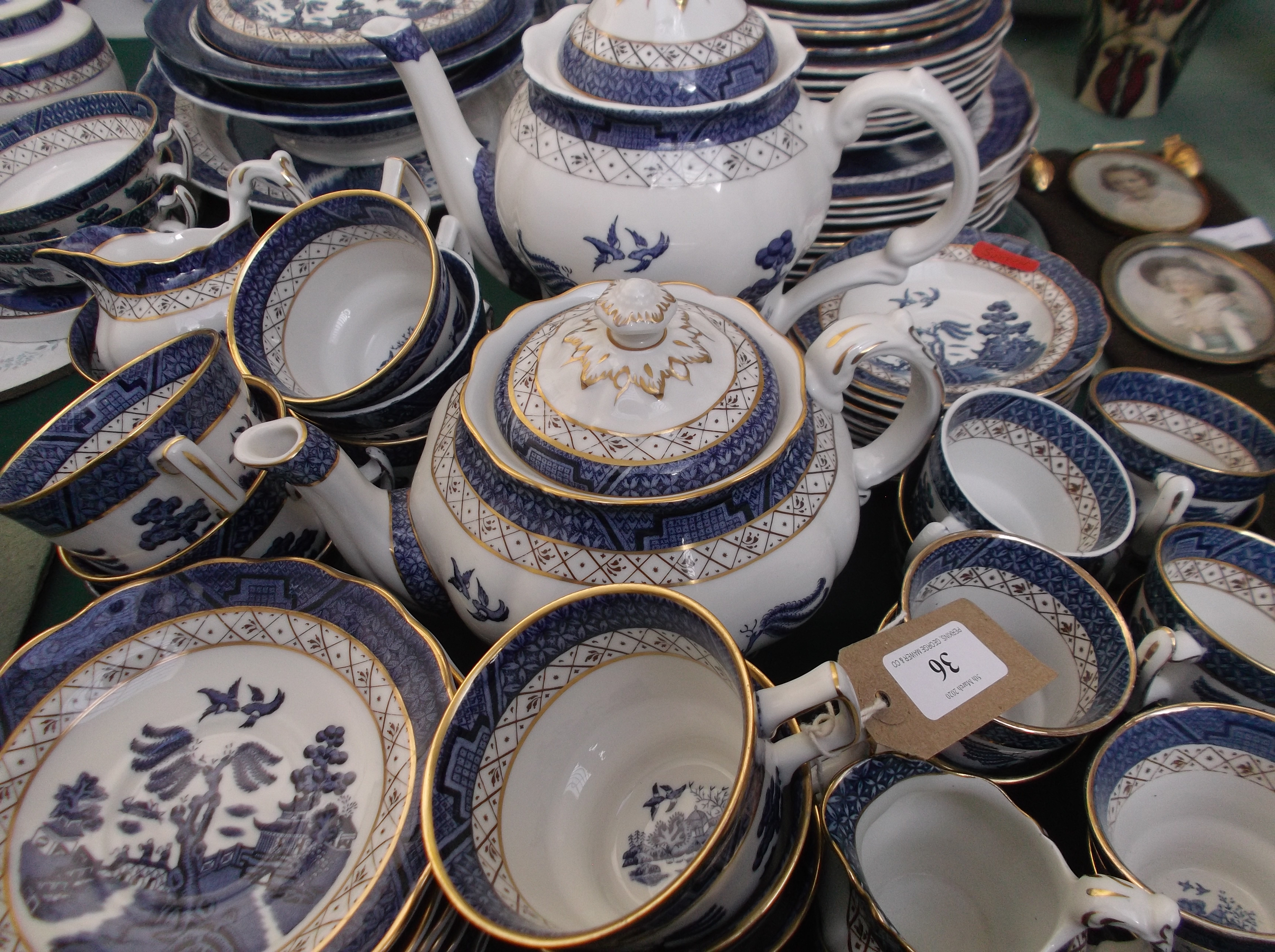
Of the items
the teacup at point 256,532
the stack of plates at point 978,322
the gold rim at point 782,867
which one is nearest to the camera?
the gold rim at point 782,867

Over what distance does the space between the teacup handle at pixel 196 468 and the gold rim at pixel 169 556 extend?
0.06 ft

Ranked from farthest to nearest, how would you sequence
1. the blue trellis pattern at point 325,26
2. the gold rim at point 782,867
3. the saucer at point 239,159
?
the saucer at point 239,159
the blue trellis pattern at point 325,26
the gold rim at point 782,867

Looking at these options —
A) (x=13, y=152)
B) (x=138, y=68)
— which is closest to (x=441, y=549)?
(x=13, y=152)

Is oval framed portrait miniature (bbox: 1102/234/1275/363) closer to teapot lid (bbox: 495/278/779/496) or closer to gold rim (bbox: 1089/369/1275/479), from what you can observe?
gold rim (bbox: 1089/369/1275/479)

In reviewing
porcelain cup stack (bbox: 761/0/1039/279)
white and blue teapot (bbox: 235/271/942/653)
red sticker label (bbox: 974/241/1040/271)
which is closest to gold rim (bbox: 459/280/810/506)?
white and blue teapot (bbox: 235/271/942/653)

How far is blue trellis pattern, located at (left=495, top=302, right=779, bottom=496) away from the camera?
61 cm

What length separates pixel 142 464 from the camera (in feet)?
2.16

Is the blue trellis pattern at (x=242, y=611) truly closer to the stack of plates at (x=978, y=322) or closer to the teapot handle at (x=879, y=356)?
the teapot handle at (x=879, y=356)

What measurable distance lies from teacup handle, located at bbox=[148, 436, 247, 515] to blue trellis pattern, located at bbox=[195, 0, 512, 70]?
2.33 feet

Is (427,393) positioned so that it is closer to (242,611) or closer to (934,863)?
(242,611)

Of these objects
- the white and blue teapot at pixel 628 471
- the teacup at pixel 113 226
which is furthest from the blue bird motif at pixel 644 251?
the teacup at pixel 113 226

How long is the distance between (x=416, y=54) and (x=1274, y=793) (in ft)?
3.76

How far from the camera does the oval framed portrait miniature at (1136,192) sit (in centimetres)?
134

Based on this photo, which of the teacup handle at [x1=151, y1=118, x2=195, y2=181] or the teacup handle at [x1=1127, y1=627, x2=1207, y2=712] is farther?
the teacup handle at [x1=151, y1=118, x2=195, y2=181]
